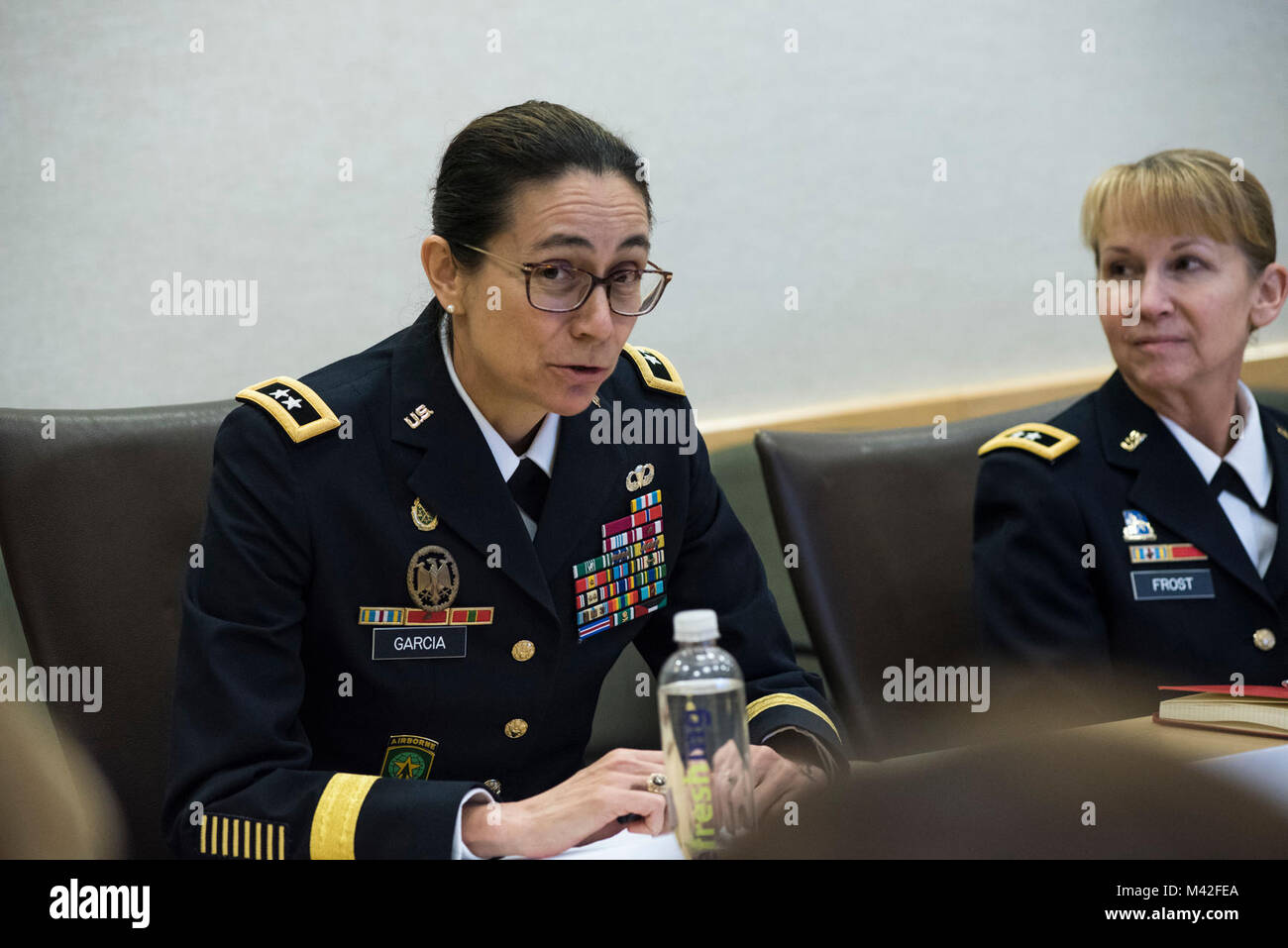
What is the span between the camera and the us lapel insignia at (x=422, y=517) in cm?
132

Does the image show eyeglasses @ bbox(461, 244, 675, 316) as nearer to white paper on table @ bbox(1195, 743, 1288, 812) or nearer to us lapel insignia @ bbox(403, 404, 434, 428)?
us lapel insignia @ bbox(403, 404, 434, 428)

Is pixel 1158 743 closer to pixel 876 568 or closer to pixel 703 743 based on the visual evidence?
pixel 703 743

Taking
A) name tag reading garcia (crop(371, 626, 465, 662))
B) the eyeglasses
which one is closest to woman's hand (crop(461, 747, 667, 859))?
name tag reading garcia (crop(371, 626, 465, 662))

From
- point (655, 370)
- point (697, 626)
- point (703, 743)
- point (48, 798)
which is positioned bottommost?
point (48, 798)

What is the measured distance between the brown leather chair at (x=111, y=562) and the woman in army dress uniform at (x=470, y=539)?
429mm

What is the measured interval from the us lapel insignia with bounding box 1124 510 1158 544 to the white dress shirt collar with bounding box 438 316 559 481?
2.62 feet

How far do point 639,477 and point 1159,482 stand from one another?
0.73 m

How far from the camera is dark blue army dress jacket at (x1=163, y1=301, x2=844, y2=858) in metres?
1.14

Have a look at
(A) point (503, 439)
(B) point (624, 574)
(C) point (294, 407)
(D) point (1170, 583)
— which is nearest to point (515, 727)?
A: (B) point (624, 574)

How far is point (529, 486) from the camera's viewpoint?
141cm

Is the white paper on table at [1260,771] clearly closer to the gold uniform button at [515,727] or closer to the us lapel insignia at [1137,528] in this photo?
the us lapel insignia at [1137,528]

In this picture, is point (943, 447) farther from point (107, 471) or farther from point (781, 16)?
point (107, 471)

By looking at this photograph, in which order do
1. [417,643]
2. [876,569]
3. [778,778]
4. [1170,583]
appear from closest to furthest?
[778,778]
[417,643]
[1170,583]
[876,569]

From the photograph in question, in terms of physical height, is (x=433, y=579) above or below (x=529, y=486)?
below
